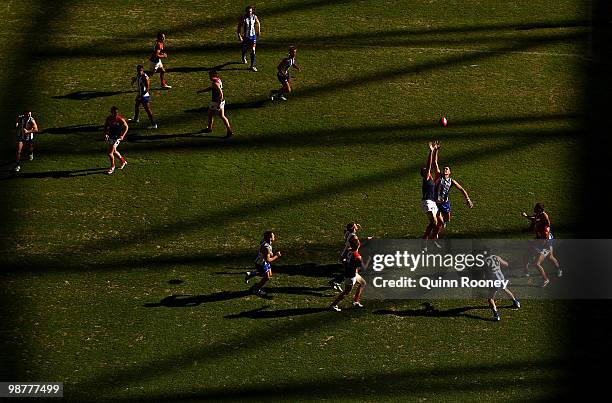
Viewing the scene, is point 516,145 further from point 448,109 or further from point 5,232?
point 5,232

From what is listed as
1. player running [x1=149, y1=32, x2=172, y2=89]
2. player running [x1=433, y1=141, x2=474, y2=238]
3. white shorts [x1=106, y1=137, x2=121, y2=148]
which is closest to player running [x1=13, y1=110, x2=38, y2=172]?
white shorts [x1=106, y1=137, x2=121, y2=148]

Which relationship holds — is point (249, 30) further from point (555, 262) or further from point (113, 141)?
point (555, 262)

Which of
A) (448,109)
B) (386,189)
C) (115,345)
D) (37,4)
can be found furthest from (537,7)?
(115,345)

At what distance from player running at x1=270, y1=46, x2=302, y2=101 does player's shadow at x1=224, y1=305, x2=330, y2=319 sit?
1131cm

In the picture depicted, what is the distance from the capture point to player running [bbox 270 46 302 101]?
40.9 metres

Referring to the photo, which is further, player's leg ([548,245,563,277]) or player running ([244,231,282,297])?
player's leg ([548,245,563,277])

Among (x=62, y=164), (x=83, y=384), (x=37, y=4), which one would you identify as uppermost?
(x=37, y=4)

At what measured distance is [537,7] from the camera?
48594mm

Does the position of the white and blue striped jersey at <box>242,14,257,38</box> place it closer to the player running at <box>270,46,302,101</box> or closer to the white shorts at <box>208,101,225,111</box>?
the player running at <box>270,46,302,101</box>

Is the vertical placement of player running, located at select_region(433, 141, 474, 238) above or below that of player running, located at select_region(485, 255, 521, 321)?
above

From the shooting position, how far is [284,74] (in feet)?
135

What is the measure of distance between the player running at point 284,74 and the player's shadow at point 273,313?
37.1 ft

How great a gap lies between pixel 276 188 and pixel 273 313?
650cm

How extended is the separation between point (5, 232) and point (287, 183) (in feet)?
26.1
